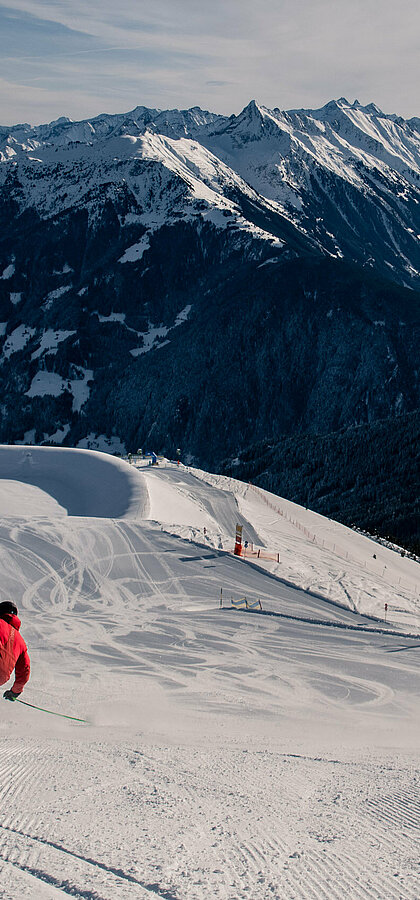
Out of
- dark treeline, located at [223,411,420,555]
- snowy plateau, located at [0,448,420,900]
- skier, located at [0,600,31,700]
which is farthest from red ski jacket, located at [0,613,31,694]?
dark treeline, located at [223,411,420,555]

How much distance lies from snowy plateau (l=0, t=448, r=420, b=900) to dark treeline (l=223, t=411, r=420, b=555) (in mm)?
37738

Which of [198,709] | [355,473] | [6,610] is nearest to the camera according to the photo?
[6,610]

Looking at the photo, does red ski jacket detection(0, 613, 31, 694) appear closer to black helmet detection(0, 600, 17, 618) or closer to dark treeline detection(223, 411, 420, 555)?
black helmet detection(0, 600, 17, 618)

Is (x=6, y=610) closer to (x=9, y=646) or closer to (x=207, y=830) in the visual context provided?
(x=9, y=646)

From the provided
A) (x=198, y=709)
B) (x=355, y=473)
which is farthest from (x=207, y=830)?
(x=355, y=473)

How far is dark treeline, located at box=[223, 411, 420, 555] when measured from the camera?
282ft

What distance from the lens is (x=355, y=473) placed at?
10306 cm

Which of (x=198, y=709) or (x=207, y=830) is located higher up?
(x=207, y=830)

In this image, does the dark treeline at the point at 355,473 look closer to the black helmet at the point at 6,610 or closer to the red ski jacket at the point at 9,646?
the red ski jacket at the point at 9,646

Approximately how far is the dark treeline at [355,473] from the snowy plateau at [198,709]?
37.7 metres

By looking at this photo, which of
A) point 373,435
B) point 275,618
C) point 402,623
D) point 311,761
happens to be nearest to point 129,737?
point 311,761

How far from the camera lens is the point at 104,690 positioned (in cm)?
1938

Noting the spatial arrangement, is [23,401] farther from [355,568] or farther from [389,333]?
[355,568]

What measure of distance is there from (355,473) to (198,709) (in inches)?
3443
